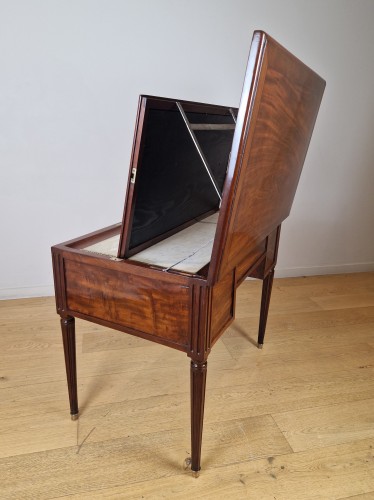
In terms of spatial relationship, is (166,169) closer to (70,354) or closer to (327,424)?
(70,354)

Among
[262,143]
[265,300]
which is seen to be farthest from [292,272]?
[262,143]

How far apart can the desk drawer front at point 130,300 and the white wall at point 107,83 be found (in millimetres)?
1203

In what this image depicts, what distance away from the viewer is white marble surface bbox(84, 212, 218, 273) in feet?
Result: 3.48

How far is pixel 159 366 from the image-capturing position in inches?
69.3

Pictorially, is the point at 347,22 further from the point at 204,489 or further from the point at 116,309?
the point at 204,489

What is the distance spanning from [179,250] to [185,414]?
74cm

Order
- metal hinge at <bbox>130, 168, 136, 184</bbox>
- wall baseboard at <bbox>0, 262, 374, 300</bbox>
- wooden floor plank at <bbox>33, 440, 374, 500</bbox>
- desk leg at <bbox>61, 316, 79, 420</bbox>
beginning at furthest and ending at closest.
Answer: wall baseboard at <bbox>0, 262, 374, 300</bbox>
desk leg at <bbox>61, 316, 79, 420</bbox>
wooden floor plank at <bbox>33, 440, 374, 500</bbox>
metal hinge at <bbox>130, 168, 136, 184</bbox>

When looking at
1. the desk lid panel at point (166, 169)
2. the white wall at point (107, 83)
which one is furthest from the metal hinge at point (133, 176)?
the white wall at point (107, 83)

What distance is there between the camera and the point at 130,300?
42.7 inches

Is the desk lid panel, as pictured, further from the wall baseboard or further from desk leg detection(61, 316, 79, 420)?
the wall baseboard

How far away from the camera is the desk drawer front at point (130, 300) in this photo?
3.31ft

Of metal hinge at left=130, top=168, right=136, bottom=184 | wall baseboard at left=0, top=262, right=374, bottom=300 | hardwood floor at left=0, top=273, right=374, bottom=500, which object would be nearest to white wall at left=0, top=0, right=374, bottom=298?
wall baseboard at left=0, top=262, right=374, bottom=300

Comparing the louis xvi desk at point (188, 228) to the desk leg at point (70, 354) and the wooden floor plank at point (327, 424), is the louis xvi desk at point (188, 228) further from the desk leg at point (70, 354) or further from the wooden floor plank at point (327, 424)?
the wooden floor plank at point (327, 424)

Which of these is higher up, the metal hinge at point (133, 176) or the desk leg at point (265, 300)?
the metal hinge at point (133, 176)
